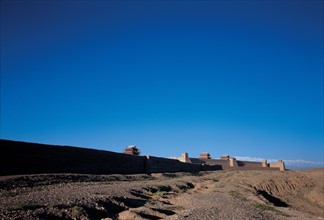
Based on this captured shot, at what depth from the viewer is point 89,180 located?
48.3 ft

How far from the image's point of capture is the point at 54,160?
15367 millimetres

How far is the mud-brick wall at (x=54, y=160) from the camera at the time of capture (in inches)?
500

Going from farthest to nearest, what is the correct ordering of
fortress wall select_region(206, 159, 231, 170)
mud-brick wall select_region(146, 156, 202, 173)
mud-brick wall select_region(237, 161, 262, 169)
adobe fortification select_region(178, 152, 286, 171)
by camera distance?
mud-brick wall select_region(237, 161, 262, 169) → fortress wall select_region(206, 159, 231, 170) → adobe fortification select_region(178, 152, 286, 171) → mud-brick wall select_region(146, 156, 202, 173)

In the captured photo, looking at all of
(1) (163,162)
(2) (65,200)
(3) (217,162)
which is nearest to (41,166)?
(2) (65,200)

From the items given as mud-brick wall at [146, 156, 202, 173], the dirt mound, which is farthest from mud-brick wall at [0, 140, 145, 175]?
the dirt mound

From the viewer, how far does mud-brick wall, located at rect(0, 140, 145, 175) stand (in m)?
12.7

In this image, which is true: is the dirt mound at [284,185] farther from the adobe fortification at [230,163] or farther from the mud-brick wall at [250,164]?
the mud-brick wall at [250,164]

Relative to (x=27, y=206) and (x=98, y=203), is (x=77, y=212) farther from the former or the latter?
(x=98, y=203)

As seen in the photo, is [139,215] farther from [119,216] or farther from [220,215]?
[220,215]

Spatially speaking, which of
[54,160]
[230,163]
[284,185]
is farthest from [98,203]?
[230,163]

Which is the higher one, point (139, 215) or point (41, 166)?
point (41, 166)

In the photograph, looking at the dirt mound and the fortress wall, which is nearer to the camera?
the dirt mound

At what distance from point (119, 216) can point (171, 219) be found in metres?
1.41

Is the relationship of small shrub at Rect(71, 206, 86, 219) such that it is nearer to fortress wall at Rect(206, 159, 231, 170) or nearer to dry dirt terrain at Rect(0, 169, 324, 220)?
dry dirt terrain at Rect(0, 169, 324, 220)
